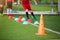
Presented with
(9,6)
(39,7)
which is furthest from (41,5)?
(9,6)

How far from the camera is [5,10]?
14930mm

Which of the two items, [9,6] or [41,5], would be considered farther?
[41,5]

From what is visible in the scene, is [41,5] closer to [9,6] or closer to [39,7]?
[39,7]

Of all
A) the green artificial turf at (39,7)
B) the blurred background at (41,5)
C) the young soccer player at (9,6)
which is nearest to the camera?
the blurred background at (41,5)

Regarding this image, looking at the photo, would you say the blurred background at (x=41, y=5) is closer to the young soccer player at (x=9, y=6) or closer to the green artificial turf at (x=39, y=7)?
the green artificial turf at (x=39, y=7)

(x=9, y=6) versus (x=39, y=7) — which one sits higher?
(x=9, y=6)

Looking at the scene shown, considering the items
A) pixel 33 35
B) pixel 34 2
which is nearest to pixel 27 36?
pixel 33 35

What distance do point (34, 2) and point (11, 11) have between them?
1.33m

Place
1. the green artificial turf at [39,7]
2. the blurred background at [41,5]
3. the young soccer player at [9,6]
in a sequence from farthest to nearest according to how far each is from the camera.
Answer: the green artificial turf at [39,7]
the young soccer player at [9,6]
the blurred background at [41,5]

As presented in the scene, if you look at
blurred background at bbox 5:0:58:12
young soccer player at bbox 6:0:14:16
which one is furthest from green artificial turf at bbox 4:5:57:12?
young soccer player at bbox 6:0:14:16

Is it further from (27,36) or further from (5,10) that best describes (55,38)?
(5,10)

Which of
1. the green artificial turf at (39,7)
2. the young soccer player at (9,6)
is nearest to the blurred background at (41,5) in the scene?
the green artificial turf at (39,7)

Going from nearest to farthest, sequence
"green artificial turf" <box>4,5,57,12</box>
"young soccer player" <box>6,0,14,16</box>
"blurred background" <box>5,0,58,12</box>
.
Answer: "blurred background" <box>5,0,58,12</box>, "young soccer player" <box>6,0,14,16</box>, "green artificial turf" <box>4,5,57,12</box>

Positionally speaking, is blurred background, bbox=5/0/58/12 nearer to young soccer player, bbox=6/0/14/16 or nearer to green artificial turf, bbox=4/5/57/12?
green artificial turf, bbox=4/5/57/12
